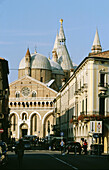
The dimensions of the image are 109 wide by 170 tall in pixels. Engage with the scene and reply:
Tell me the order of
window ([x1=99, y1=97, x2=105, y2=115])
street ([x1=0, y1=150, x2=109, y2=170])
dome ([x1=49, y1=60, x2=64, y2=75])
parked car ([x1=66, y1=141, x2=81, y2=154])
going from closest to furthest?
street ([x1=0, y1=150, x2=109, y2=170]) → parked car ([x1=66, y1=141, x2=81, y2=154]) → window ([x1=99, y1=97, x2=105, y2=115]) → dome ([x1=49, y1=60, x2=64, y2=75])

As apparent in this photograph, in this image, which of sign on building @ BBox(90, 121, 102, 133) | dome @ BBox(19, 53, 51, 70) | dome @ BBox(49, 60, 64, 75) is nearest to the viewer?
sign on building @ BBox(90, 121, 102, 133)

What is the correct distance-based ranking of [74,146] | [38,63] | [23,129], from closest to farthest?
[74,146], [23,129], [38,63]

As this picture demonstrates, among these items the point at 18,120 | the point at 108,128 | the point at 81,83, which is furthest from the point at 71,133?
the point at 18,120

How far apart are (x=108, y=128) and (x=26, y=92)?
78885mm

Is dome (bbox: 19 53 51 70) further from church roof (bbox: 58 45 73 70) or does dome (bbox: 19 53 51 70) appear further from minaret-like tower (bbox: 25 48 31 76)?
church roof (bbox: 58 45 73 70)

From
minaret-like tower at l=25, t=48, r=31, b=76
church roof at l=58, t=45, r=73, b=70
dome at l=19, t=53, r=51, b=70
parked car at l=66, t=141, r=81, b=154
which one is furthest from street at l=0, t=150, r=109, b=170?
church roof at l=58, t=45, r=73, b=70

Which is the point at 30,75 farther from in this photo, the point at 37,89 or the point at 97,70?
the point at 97,70

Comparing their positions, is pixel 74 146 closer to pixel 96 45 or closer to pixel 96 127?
pixel 96 127

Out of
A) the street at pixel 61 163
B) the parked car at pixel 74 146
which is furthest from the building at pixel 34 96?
the street at pixel 61 163

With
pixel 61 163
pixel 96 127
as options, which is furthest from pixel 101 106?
pixel 61 163

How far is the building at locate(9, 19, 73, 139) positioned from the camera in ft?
407

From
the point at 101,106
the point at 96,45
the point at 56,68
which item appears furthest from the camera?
the point at 56,68

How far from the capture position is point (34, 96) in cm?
13100

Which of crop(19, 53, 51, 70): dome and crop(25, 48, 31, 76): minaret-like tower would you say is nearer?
crop(25, 48, 31, 76): minaret-like tower
